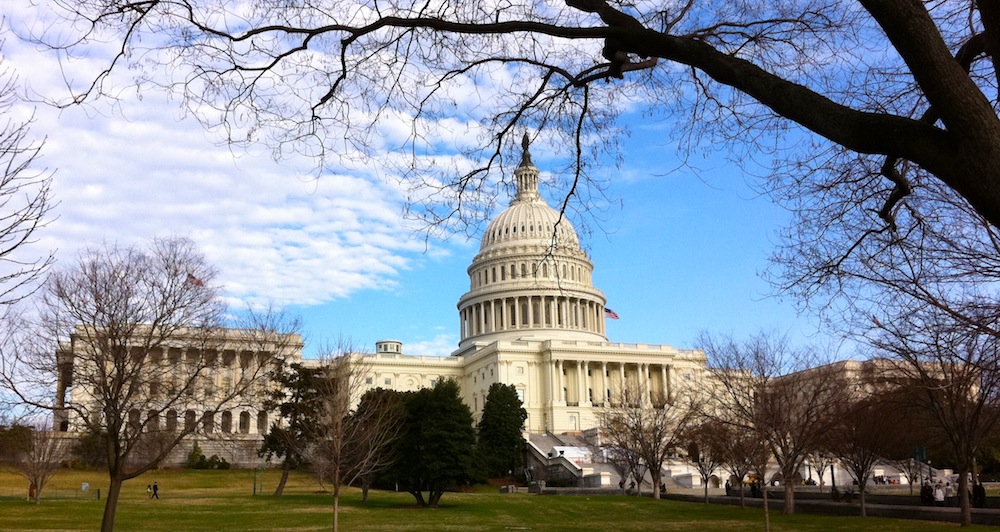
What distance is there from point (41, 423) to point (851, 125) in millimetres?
57780

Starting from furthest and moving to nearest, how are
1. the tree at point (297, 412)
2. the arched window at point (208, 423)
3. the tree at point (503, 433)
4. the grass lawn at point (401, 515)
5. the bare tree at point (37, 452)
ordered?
the tree at point (503, 433) < the tree at point (297, 412) < the bare tree at point (37, 452) < the grass lawn at point (401, 515) < the arched window at point (208, 423)

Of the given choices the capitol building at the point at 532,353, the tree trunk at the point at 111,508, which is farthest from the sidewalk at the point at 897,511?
the capitol building at the point at 532,353

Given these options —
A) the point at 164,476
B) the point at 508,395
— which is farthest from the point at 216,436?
the point at 508,395

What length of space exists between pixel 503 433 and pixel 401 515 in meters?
45.5

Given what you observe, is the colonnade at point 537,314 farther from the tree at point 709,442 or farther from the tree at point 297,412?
the tree at point 297,412

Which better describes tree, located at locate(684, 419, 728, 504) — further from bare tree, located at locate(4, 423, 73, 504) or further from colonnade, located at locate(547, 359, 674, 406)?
colonnade, located at locate(547, 359, 674, 406)

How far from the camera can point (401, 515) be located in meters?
42.9

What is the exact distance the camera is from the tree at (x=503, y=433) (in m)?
86.5

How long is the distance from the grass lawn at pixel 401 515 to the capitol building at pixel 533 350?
55128 millimetres

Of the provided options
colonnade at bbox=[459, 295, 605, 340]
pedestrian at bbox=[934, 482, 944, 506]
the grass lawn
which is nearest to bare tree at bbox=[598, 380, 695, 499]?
the grass lawn

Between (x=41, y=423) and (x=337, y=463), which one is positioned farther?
(x=41, y=423)

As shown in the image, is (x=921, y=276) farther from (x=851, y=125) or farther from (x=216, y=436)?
(x=216, y=436)

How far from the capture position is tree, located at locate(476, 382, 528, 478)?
8650 centimetres

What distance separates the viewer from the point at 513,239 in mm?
138625
